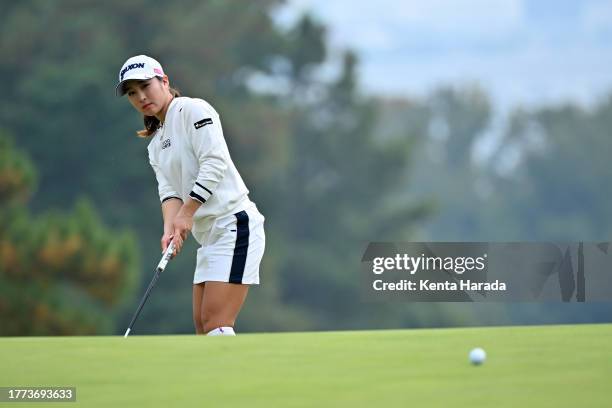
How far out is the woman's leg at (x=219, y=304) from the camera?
265 inches

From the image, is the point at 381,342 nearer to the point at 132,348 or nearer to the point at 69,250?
the point at 132,348

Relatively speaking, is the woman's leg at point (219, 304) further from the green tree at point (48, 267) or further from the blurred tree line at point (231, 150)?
the blurred tree line at point (231, 150)

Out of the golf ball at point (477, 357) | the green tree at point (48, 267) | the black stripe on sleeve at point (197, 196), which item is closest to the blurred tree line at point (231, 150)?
the green tree at point (48, 267)

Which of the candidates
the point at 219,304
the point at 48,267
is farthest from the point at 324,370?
the point at 48,267

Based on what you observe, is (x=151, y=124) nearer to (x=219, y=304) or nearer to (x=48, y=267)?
(x=219, y=304)

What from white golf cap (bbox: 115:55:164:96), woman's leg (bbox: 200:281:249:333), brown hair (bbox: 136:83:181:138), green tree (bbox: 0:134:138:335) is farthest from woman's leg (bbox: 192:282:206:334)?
green tree (bbox: 0:134:138:335)

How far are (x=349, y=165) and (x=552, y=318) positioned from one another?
53.8ft

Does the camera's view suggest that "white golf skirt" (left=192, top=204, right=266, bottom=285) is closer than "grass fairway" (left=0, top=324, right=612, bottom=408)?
No

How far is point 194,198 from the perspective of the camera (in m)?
6.62

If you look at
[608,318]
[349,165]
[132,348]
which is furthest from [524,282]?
[608,318]

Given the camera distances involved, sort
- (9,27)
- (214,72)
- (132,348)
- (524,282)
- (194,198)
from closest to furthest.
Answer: (132,348) < (194,198) < (524,282) < (9,27) < (214,72)

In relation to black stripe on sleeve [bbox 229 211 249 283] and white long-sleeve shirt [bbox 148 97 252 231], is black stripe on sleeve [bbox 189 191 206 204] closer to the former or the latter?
white long-sleeve shirt [bbox 148 97 252 231]

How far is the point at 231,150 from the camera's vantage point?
1578 inches

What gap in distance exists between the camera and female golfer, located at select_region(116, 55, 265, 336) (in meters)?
6.65
